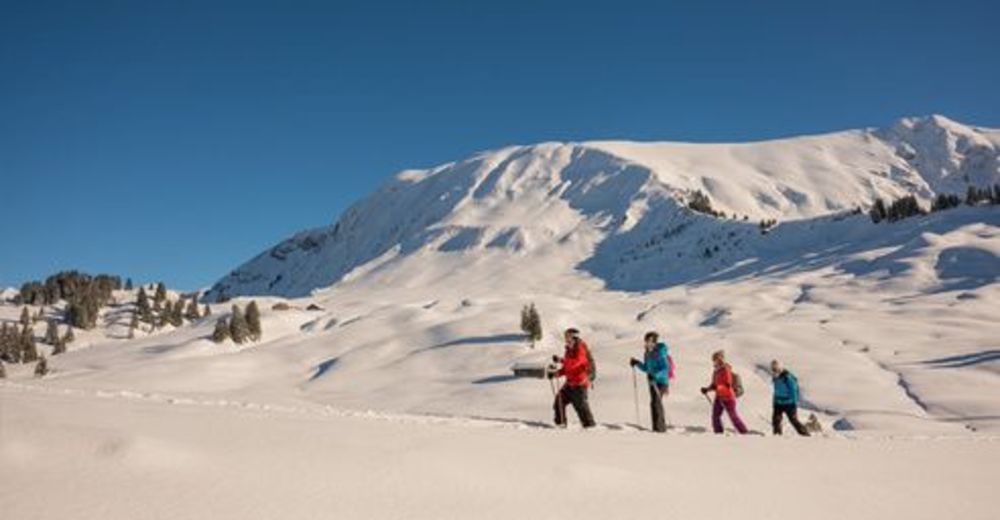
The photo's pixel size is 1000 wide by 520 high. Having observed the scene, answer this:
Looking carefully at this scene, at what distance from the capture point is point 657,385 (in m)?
16.8

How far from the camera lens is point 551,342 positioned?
63.0 metres

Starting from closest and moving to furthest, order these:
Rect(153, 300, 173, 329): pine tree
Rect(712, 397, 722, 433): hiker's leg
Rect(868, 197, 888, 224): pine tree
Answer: Rect(712, 397, 722, 433): hiker's leg
Rect(868, 197, 888, 224): pine tree
Rect(153, 300, 173, 329): pine tree

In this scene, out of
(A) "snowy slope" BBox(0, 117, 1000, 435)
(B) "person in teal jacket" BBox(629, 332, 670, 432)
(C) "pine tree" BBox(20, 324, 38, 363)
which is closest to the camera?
(B) "person in teal jacket" BBox(629, 332, 670, 432)

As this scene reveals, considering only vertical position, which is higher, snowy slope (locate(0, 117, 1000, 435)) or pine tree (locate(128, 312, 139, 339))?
pine tree (locate(128, 312, 139, 339))

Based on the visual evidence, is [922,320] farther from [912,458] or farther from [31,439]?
[31,439]

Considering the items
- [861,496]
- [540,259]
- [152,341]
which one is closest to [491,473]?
[861,496]

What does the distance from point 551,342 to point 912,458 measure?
52702 mm

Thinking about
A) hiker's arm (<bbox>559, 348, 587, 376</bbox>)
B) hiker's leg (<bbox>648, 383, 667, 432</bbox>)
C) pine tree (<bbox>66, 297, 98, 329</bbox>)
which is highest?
pine tree (<bbox>66, 297, 98, 329</bbox>)

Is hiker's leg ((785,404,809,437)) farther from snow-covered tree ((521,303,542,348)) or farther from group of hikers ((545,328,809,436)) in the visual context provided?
snow-covered tree ((521,303,542,348))

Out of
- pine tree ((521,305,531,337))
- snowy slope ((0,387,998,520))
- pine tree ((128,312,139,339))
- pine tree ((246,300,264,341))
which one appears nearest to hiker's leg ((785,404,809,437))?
snowy slope ((0,387,998,520))

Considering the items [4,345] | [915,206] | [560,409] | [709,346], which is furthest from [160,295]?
[560,409]

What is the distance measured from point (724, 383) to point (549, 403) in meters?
24.1

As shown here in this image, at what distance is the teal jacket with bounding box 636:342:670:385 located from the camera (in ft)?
55.8

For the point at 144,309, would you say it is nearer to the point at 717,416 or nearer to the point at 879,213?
the point at 879,213
